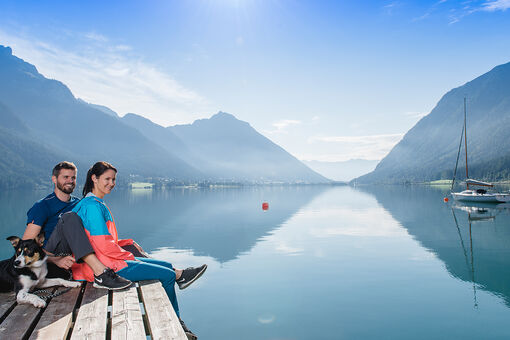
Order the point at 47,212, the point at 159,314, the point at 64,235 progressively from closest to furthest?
1. the point at 159,314
2. the point at 64,235
3. the point at 47,212

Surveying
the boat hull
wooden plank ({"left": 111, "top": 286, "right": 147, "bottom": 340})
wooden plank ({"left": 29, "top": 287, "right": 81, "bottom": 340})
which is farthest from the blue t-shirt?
the boat hull

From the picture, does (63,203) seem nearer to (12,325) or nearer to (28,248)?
(28,248)

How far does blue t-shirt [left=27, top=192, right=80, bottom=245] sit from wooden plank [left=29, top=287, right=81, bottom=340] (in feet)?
5.53

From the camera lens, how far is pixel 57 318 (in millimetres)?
5211

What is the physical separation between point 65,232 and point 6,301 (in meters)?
1.37

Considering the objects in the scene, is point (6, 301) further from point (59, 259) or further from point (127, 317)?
point (127, 317)

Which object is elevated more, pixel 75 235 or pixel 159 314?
pixel 75 235

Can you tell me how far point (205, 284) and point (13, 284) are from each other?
1083 centimetres

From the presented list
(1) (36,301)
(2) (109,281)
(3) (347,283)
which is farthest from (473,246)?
(1) (36,301)

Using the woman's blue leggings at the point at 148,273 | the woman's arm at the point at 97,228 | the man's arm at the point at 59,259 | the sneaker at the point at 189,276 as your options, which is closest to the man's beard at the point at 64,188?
the man's arm at the point at 59,259

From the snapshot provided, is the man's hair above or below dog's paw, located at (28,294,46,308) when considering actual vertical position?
above

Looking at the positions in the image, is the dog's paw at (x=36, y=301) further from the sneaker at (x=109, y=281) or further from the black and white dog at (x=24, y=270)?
the sneaker at (x=109, y=281)

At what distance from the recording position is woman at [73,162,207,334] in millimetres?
6352

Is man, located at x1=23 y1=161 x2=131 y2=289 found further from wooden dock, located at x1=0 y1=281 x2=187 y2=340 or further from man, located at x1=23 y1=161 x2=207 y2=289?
wooden dock, located at x1=0 y1=281 x2=187 y2=340
